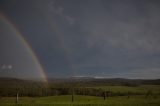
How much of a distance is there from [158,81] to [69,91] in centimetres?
11743

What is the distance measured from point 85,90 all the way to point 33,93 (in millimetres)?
16277

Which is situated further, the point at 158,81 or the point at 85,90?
the point at 158,81

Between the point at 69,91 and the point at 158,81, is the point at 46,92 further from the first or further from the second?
the point at 158,81

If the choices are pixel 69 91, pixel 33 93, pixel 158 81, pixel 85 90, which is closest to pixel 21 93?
pixel 33 93

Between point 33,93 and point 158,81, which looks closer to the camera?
point 33,93

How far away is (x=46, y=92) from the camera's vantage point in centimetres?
7169

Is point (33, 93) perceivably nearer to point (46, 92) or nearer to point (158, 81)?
point (46, 92)

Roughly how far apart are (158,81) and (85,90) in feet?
359

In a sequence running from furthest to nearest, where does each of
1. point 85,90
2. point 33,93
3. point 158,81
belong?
1. point 158,81
2. point 85,90
3. point 33,93

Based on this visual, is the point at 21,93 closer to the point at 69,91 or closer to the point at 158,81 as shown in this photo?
the point at 69,91

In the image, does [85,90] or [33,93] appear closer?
[33,93]

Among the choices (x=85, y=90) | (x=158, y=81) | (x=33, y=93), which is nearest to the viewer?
(x=33, y=93)

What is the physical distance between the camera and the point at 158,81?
577ft

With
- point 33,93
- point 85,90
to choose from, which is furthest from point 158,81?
point 33,93
